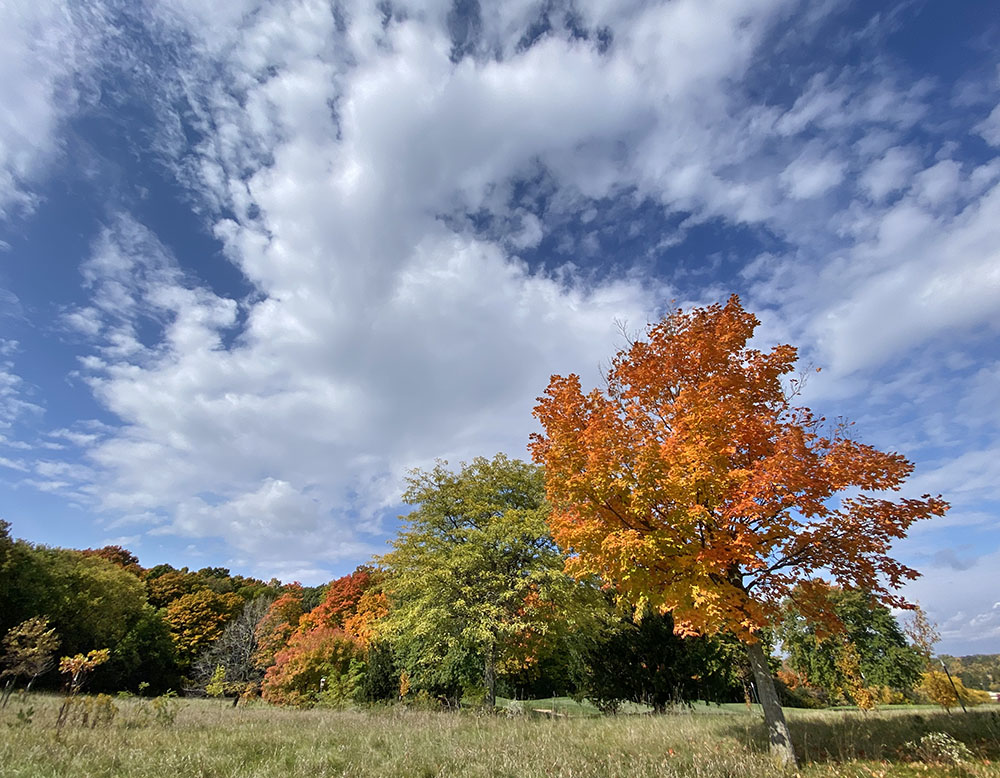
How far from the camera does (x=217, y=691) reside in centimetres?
3133

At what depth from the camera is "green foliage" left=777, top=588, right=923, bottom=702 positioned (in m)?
34.4

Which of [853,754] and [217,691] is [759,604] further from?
[217,691]

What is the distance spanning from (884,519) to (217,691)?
4028 centimetres

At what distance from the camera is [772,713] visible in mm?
8086

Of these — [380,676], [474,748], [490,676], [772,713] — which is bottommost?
[474,748]

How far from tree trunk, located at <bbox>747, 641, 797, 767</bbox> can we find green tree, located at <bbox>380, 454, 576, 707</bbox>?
Answer: 24.8ft

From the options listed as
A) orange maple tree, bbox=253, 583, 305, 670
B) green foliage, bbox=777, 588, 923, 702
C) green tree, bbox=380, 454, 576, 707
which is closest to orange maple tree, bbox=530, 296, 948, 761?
green tree, bbox=380, 454, 576, 707

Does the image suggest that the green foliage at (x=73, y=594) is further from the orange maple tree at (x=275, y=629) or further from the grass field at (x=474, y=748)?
the grass field at (x=474, y=748)

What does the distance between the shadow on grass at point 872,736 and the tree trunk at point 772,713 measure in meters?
0.39

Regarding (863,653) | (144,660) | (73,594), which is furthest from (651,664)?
(144,660)

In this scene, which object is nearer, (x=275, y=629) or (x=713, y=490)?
(x=713, y=490)

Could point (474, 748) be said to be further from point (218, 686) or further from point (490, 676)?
point (218, 686)

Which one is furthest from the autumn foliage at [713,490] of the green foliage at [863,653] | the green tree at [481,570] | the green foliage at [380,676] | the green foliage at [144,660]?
the green foliage at [144,660]

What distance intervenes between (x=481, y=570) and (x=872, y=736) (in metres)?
12.4
